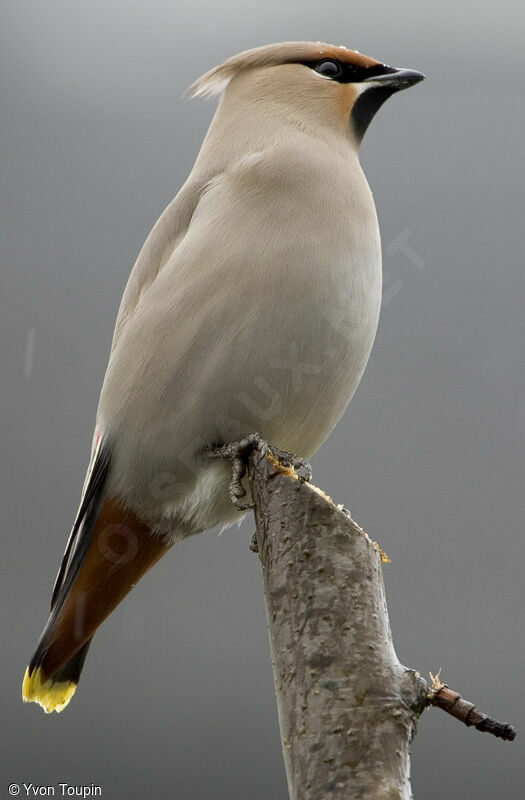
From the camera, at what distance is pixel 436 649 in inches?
153

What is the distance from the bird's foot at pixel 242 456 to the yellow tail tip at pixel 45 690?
581mm

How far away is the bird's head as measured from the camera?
256 cm

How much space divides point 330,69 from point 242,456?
1052 mm

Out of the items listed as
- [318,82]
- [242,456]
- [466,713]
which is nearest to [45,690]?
[242,456]

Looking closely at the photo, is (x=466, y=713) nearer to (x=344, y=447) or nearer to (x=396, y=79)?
(x=396, y=79)

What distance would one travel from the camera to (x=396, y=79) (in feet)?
8.50

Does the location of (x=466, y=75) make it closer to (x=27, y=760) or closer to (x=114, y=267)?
(x=114, y=267)

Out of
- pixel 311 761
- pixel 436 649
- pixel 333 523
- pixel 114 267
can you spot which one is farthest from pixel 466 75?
pixel 311 761

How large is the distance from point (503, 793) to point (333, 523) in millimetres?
2465

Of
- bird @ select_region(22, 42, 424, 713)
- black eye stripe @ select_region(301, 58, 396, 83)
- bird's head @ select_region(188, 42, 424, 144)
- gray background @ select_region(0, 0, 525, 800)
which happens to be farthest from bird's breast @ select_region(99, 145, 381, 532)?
gray background @ select_region(0, 0, 525, 800)

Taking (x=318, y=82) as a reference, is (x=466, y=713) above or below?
below

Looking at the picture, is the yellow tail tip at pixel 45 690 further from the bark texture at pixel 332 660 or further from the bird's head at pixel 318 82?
the bird's head at pixel 318 82

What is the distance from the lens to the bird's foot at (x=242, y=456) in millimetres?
1978

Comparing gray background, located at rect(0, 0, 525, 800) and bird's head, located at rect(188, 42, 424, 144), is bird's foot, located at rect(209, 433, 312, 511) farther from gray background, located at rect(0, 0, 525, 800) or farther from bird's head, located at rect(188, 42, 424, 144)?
gray background, located at rect(0, 0, 525, 800)
